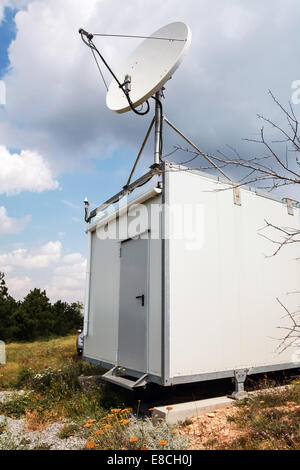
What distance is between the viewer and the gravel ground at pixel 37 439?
3469 millimetres

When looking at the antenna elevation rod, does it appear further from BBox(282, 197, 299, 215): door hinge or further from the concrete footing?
the concrete footing

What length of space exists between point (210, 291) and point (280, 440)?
1.91 meters

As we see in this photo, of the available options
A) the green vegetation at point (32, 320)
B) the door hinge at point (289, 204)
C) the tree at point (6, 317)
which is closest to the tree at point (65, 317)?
the green vegetation at point (32, 320)

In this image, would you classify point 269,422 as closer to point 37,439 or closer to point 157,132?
point 37,439

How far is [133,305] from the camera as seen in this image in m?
4.83

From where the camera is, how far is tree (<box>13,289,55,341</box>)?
1480 centimetres

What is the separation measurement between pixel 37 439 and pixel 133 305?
194 cm

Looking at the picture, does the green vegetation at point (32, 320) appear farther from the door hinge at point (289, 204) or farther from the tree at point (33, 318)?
the door hinge at point (289, 204)

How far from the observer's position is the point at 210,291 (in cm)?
455

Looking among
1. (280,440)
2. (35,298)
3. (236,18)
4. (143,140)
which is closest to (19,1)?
(143,140)

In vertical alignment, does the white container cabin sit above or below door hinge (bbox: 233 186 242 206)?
below

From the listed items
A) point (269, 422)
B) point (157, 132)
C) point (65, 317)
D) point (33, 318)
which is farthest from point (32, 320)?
point (269, 422)

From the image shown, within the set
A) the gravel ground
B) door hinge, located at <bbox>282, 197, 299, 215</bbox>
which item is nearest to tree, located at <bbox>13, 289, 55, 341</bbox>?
the gravel ground

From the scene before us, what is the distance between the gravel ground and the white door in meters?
1.12
